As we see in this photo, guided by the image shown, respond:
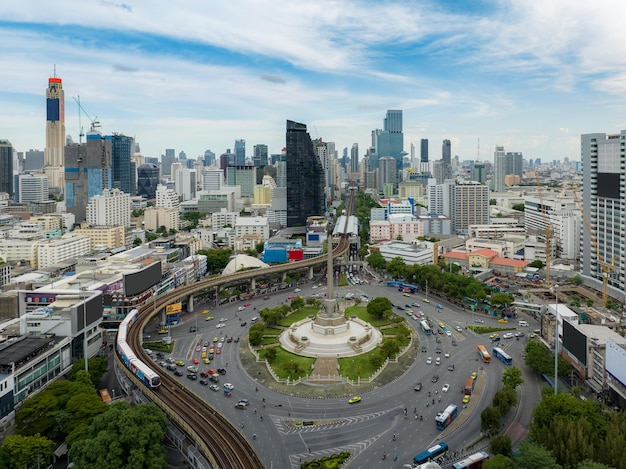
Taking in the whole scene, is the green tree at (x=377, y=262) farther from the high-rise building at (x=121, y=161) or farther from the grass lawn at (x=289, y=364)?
the high-rise building at (x=121, y=161)

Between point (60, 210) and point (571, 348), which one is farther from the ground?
point (60, 210)

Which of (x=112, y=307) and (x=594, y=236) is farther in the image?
(x=594, y=236)

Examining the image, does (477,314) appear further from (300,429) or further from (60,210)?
(60,210)

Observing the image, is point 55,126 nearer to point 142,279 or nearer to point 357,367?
point 142,279

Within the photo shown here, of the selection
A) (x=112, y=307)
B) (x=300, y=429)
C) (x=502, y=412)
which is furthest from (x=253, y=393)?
(x=112, y=307)

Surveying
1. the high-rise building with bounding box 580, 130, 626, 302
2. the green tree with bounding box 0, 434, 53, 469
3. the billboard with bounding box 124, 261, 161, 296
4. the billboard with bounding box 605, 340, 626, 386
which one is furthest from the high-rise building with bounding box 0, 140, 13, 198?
the billboard with bounding box 605, 340, 626, 386

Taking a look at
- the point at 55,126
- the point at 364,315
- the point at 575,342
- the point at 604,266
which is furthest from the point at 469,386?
the point at 55,126

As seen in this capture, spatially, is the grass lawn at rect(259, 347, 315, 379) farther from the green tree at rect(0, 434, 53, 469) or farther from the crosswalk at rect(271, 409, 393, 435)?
the green tree at rect(0, 434, 53, 469)

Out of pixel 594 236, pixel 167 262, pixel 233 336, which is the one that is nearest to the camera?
pixel 233 336
